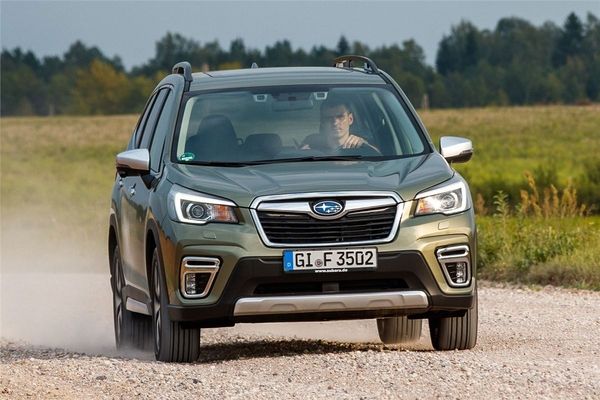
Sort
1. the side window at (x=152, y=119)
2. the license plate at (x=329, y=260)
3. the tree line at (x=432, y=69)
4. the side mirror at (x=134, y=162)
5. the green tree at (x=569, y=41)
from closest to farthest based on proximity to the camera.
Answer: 1. the license plate at (x=329, y=260)
2. the side mirror at (x=134, y=162)
3. the side window at (x=152, y=119)
4. the tree line at (x=432, y=69)
5. the green tree at (x=569, y=41)

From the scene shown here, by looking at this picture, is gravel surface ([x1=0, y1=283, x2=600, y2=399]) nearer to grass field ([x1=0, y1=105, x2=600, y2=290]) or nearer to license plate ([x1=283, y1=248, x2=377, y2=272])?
license plate ([x1=283, y1=248, x2=377, y2=272])

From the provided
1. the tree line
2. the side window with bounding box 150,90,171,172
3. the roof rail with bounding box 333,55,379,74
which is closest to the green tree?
the tree line

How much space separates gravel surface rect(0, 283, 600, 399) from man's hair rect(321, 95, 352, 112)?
1504mm

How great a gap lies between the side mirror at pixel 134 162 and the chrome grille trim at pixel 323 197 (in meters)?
1.12

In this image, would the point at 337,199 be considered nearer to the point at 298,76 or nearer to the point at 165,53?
the point at 298,76

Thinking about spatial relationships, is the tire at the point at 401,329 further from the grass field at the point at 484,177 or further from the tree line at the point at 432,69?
the tree line at the point at 432,69

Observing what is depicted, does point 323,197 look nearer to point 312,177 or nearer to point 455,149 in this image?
point 312,177

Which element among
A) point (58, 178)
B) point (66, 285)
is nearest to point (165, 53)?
point (58, 178)

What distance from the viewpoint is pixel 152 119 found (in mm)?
11359

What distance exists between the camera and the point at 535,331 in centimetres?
1181

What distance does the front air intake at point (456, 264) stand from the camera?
9.43 m

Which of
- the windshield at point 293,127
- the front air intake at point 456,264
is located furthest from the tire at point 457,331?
the windshield at point 293,127

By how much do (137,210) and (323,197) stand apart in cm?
166

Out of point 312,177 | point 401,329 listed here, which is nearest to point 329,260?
point 312,177
